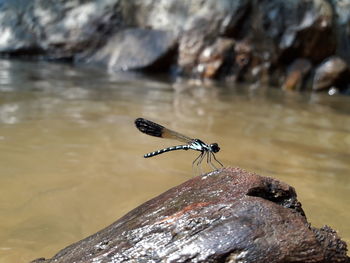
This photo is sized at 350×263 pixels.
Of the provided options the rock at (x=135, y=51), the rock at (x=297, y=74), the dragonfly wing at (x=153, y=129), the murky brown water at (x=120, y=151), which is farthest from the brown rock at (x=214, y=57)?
the dragonfly wing at (x=153, y=129)

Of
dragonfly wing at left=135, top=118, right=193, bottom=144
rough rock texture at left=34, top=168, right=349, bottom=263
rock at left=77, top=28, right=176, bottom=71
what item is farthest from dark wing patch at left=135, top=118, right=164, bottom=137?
rock at left=77, top=28, right=176, bottom=71

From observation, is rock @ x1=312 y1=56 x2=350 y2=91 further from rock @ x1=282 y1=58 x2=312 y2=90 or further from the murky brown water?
the murky brown water

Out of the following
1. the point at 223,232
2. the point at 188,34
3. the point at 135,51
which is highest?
the point at 188,34

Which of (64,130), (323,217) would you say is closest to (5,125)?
(64,130)

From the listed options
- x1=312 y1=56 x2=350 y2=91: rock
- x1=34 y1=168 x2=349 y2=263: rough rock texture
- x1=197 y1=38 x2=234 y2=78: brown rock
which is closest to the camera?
x1=34 y1=168 x2=349 y2=263: rough rock texture

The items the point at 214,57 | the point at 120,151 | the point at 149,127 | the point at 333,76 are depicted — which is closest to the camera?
the point at 149,127

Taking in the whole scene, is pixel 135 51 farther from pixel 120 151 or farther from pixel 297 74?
pixel 120 151

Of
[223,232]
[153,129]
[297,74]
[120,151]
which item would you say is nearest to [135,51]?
[297,74]
